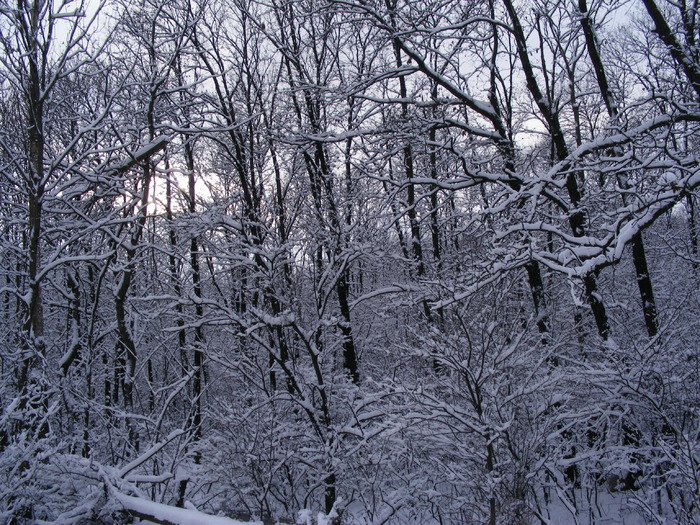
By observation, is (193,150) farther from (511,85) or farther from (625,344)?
(625,344)

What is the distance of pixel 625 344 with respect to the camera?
686cm

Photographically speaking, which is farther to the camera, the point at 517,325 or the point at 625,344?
the point at 625,344

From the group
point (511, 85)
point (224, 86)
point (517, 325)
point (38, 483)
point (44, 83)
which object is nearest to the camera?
point (38, 483)

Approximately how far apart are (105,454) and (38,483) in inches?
143

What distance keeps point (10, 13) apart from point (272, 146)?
656 cm

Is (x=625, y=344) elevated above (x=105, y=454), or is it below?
above

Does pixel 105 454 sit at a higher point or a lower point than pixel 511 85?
lower

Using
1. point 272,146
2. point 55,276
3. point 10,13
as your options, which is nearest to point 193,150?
point 272,146

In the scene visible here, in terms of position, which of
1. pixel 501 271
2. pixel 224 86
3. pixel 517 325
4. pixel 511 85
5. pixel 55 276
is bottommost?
pixel 517 325

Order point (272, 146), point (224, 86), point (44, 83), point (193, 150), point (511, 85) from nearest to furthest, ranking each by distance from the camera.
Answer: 1. point (44, 83)
2. point (511, 85)
3. point (272, 146)
4. point (224, 86)
5. point (193, 150)

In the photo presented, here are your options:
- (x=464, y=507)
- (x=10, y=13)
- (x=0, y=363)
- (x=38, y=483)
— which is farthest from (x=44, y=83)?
(x=464, y=507)

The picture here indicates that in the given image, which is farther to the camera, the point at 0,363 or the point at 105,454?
the point at 0,363

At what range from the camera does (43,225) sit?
693 centimetres

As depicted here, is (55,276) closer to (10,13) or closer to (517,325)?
(10,13)
